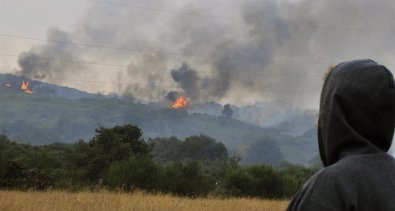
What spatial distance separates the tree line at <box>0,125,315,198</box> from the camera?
18688mm

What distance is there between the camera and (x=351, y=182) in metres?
1.41

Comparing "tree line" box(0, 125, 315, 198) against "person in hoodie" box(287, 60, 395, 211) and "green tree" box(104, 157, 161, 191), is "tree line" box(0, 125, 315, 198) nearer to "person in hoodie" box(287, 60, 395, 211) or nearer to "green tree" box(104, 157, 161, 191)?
"green tree" box(104, 157, 161, 191)

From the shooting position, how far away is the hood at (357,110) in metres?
1.48

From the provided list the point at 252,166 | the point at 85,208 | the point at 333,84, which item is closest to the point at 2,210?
the point at 85,208

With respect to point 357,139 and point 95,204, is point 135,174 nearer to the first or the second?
point 95,204

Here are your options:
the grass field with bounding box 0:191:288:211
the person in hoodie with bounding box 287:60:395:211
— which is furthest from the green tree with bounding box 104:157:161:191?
the person in hoodie with bounding box 287:60:395:211

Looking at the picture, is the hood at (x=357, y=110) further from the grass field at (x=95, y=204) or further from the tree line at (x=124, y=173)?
the tree line at (x=124, y=173)

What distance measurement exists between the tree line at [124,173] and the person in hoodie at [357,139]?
15.8 meters

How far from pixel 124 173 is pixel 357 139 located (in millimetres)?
18275

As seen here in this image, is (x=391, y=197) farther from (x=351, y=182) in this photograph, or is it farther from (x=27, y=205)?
(x=27, y=205)

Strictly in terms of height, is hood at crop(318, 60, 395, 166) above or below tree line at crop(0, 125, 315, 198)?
above

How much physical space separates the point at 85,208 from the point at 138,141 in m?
15.0

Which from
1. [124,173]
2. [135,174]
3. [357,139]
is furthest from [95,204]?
[357,139]

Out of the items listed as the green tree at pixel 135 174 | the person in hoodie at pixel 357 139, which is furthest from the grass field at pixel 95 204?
the person in hoodie at pixel 357 139
